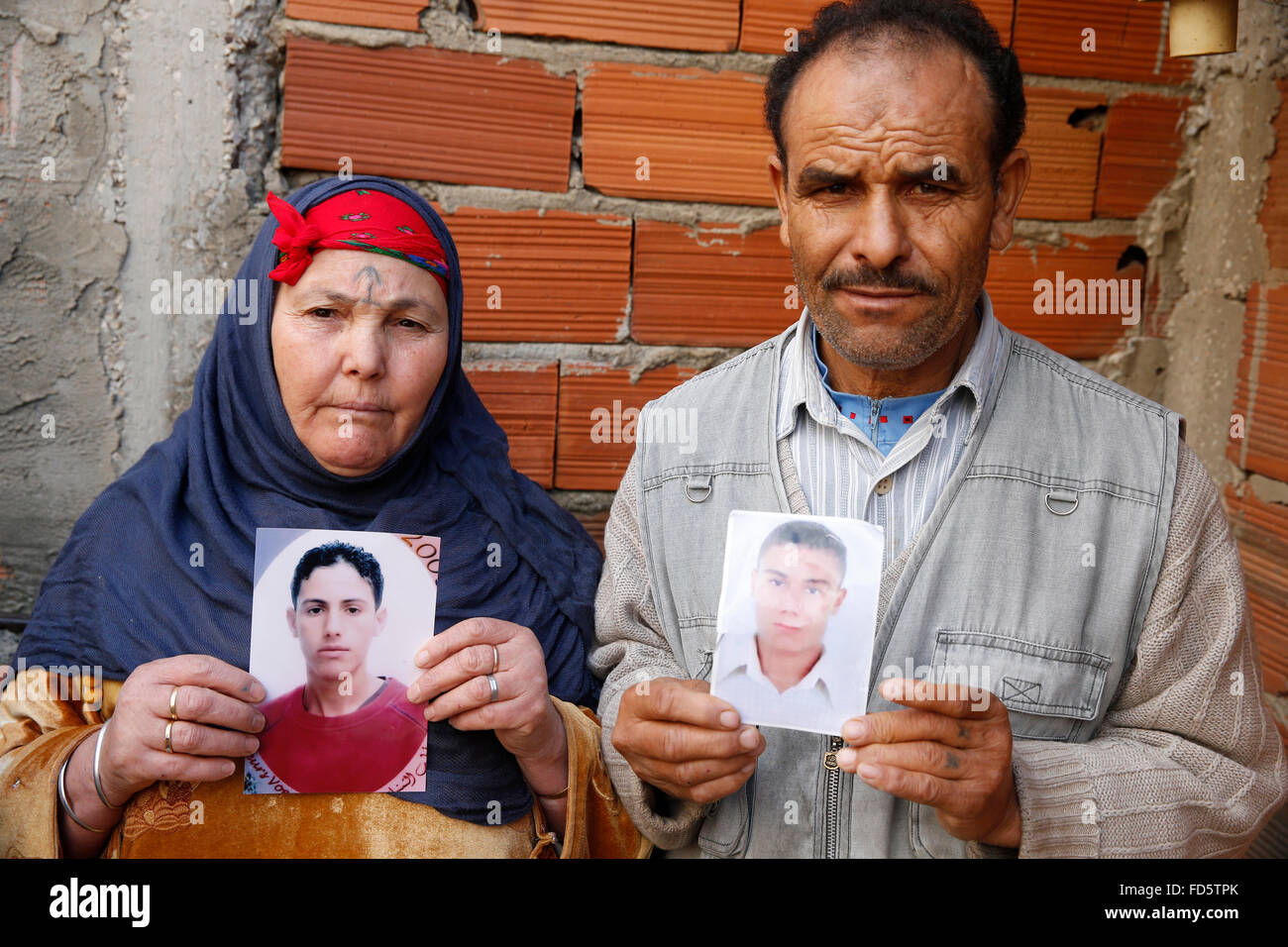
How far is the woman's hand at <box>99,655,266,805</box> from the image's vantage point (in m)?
1.73

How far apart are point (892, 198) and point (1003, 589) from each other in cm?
69

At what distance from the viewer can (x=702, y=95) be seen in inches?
107

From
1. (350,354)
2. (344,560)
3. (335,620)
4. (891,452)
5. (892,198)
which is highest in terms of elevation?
(892,198)

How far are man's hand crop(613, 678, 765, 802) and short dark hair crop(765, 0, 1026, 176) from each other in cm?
102

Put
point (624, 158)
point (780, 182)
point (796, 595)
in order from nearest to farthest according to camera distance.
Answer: point (796, 595), point (780, 182), point (624, 158)

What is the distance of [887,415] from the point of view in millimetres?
1957

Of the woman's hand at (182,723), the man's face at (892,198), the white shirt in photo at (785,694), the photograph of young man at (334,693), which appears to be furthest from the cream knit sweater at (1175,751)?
the woman's hand at (182,723)

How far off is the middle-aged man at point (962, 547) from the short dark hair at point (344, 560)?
49 cm

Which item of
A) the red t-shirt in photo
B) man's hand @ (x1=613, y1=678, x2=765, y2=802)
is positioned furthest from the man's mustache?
the red t-shirt in photo

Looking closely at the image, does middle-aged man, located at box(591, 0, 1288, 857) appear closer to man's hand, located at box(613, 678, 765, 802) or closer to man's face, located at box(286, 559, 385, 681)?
man's hand, located at box(613, 678, 765, 802)

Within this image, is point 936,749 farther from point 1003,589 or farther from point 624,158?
point 624,158

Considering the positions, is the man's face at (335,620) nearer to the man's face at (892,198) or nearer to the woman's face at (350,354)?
the woman's face at (350,354)

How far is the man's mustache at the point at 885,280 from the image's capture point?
179 centimetres

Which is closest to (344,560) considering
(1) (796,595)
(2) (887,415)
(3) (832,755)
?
(1) (796,595)
